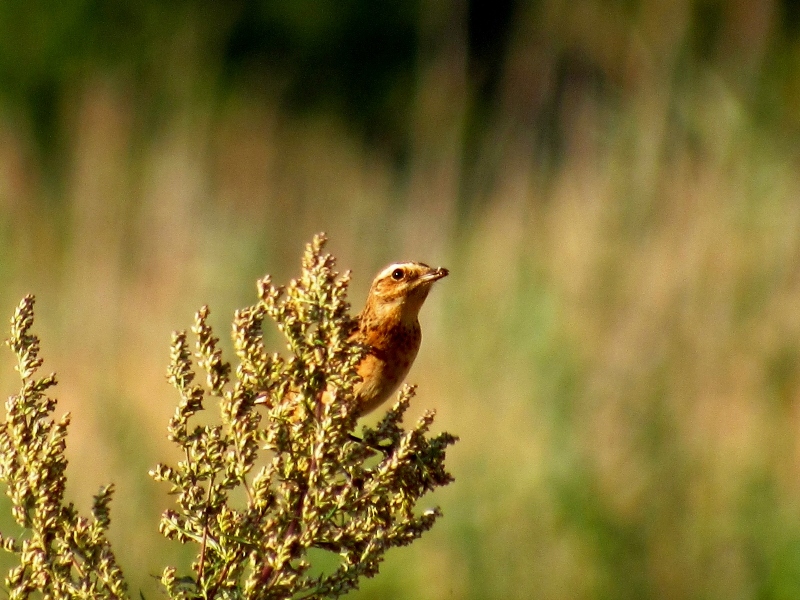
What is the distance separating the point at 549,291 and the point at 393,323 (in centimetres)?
332

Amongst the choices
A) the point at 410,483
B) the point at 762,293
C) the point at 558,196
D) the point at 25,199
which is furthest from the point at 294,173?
the point at 410,483

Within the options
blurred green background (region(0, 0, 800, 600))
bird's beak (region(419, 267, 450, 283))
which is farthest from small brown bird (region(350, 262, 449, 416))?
blurred green background (region(0, 0, 800, 600))

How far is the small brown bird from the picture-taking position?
12.7 ft

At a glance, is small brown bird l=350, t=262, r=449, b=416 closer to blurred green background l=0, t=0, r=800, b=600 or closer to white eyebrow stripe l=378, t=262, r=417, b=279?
white eyebrow stripe l=378, t=262, r=417, b=279

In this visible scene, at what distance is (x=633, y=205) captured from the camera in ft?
23.2

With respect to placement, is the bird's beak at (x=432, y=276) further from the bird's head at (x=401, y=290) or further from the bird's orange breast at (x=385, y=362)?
the bird's orange breast at (x=385, y=362)

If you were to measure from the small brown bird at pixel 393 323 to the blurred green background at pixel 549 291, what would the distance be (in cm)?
262

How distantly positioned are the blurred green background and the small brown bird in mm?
2616

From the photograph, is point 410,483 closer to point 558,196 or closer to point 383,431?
point 383,431

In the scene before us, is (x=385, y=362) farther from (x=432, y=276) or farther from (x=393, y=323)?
(x=432, y=276)

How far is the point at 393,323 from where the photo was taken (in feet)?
13.5

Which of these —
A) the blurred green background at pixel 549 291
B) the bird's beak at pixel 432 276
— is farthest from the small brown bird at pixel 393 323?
the blurred green background at pixel 549 291

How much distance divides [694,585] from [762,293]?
150 cm

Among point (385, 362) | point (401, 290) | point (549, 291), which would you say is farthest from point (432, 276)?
point (549, 291)
